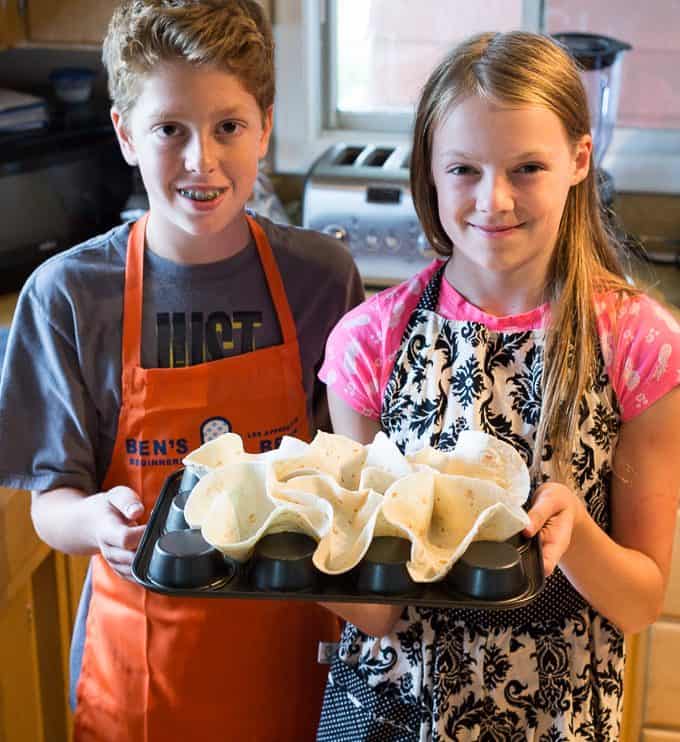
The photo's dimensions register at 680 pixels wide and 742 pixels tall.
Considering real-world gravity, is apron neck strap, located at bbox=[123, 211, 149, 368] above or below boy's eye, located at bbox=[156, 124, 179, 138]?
below

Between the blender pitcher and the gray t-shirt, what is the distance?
0.92 m

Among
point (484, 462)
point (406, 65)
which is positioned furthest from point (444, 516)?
point (406, 65)

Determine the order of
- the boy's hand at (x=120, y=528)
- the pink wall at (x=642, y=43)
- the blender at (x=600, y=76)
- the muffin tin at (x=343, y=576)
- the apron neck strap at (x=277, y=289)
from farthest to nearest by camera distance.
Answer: the pink wall at (x=642, y=43), the blender at (x=600, y=76), the apron neck strap at (x=277, y=289), the boy's hand at (x=120, y=528), the muffin tin at (x=343, y=576)

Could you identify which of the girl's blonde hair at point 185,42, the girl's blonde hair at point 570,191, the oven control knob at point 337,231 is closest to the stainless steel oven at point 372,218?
the oven control knob at point 337,231

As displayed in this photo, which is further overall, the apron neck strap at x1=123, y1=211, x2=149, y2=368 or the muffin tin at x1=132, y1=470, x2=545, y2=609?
the apron neck strap at x1=123, y1=211, x2=149, y2=368

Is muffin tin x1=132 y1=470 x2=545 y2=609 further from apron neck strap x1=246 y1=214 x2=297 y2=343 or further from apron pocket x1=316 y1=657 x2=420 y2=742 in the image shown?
apron neck strap x1=246 y1=214 x2=297 y2=343

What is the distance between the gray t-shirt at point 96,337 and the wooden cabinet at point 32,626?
248 millimetres

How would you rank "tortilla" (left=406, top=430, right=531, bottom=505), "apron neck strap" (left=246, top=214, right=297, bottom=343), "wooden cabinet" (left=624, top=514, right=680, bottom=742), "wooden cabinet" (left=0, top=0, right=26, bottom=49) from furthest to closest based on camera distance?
"wooden cabinet" (left=0, top=0, right=26, bottom=49)
"wooden cabinet" (left=624, top=514, right=680, bottom=742)
"apron neck strap" (left=246, top=214, right=297, bottom=343)
"tortilla" (left=406, top=430, right=531, bottom=505)

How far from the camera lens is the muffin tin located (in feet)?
2.84

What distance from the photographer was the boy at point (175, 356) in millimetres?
1193

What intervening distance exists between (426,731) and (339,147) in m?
1.43

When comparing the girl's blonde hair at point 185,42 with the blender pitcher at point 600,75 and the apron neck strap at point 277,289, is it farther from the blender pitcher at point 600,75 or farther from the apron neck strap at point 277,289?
the blender pitcher at point 600,75

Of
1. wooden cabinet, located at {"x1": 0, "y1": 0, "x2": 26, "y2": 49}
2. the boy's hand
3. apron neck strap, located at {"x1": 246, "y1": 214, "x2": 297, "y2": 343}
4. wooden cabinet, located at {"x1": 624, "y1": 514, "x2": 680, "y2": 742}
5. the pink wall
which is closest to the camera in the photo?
the boy's hand

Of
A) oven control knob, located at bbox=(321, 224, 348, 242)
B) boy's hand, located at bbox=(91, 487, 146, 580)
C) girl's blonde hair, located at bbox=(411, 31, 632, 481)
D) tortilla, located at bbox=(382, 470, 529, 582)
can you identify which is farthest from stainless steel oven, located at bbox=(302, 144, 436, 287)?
tortilla, located at bbox=(382, 470, 529, 582)
